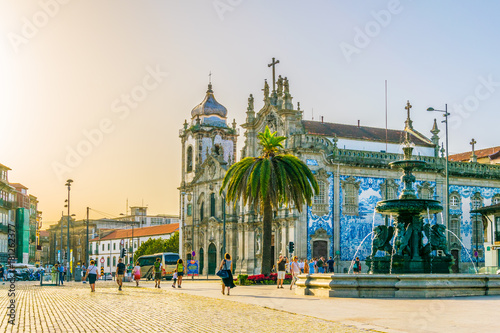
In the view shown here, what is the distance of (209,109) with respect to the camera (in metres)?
73.7

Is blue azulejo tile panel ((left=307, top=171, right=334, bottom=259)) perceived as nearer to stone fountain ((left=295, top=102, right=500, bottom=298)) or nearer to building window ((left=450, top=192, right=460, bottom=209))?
building window ((left=450, top=192, right=460, bottom=209))

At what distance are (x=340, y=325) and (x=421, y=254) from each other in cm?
1099

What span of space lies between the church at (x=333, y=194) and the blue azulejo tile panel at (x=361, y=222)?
0.25 ft

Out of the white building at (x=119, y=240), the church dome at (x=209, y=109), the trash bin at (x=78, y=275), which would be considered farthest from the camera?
the white building at (x=119, y=240)

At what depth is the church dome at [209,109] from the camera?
2901 inches

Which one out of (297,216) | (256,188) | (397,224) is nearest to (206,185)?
(297,216)

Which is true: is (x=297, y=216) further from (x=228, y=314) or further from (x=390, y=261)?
(x=228, y=314)

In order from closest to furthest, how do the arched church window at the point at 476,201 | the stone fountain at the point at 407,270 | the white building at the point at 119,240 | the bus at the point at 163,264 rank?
the stone fountain at the point at 407,270, the bus at the point at 163,264, the arched church window at the point at 476,201, the white building at the point at 119,240

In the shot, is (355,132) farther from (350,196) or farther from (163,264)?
(163,264)

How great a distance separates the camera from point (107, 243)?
11531cm

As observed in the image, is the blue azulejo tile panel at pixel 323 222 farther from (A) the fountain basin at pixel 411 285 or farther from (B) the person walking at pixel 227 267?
(A) the fountain basin at pixel 411 285

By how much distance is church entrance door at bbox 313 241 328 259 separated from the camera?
50.2m

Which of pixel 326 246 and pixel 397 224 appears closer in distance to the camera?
pixel 397 224

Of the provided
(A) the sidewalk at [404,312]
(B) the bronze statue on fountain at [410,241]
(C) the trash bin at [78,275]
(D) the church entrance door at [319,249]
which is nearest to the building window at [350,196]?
(D) the church entrance door at [319,249]
